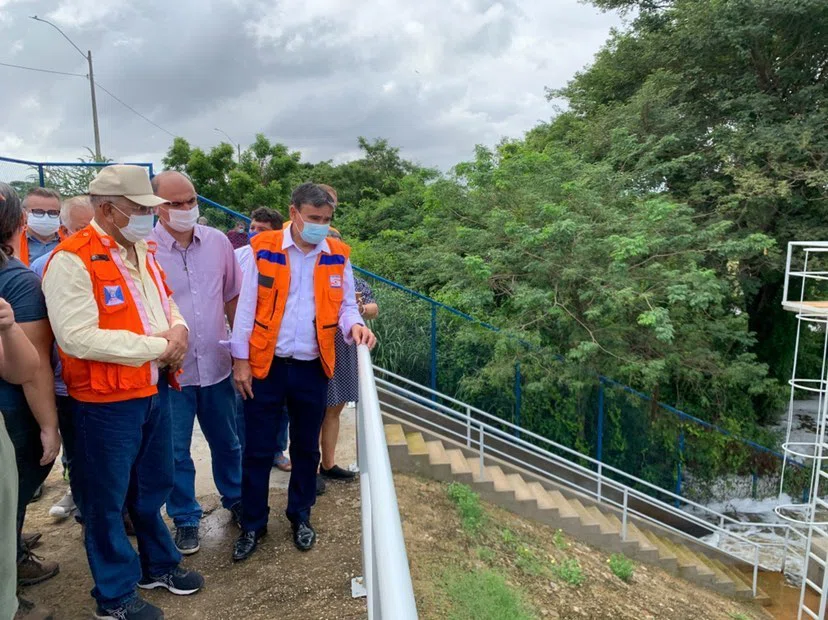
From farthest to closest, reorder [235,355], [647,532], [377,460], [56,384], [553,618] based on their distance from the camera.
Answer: [647,532] < [553,618] < [235,355] < [56,384] < [377,460]

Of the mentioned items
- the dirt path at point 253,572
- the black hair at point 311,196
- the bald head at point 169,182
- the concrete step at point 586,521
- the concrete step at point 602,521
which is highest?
the bald head at point 169,182

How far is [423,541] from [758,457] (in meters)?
9.22

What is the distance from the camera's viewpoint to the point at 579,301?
8141mm

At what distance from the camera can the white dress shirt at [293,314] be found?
8.79ft

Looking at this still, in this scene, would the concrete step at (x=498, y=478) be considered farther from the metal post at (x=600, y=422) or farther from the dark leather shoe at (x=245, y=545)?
the dark leather shoe at (x=245, y=545)

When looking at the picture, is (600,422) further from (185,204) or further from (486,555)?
(185,204)

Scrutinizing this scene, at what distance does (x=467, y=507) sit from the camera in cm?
530

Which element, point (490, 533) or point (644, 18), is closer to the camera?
point (490, 533)

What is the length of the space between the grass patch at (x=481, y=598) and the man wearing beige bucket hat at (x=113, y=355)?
192 cm

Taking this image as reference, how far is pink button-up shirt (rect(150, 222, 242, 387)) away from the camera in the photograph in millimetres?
2826

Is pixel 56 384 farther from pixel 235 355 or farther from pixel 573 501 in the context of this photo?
pixel 573 501

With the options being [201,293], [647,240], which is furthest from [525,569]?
[647,240]

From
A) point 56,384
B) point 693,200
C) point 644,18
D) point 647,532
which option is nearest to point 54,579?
point 56,384

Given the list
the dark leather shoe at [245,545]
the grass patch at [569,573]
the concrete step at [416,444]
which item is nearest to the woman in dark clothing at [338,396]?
the dark leather shoe at [245,545]
